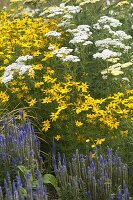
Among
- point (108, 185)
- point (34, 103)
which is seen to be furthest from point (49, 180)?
point (34, 103)

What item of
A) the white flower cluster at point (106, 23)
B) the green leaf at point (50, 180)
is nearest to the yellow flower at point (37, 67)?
the white flower cluster at point (106, 23)

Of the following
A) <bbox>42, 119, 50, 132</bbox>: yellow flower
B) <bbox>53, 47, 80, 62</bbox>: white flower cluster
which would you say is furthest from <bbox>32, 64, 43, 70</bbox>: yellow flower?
<bbox>42, 119, 50, 132</bbox>: yellow flower

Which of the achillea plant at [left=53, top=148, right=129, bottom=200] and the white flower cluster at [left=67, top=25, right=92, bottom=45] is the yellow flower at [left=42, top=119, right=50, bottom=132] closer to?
the achillea plant at [left=53, top=148, right=129, bottom=200]

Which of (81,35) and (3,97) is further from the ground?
→ (81,35)

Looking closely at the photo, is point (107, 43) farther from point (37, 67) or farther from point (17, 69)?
point (17, 69)

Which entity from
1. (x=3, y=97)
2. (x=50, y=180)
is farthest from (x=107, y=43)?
(x=50, y=180)

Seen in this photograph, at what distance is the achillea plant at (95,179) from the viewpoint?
A: 139 inches

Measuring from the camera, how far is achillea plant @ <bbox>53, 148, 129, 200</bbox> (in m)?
3.53

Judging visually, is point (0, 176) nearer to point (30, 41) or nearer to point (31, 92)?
point (31, 92)

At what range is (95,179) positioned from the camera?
3.59 metres

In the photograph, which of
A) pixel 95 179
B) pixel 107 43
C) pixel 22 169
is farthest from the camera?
pixel 107 43

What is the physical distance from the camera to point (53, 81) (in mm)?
4590

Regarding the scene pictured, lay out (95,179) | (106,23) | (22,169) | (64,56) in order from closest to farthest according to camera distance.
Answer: (95,179), (22,169), (64,56), (106,23)

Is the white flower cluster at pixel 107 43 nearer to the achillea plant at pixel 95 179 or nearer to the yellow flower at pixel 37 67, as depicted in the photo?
the yellow flower at pixel 37 67
